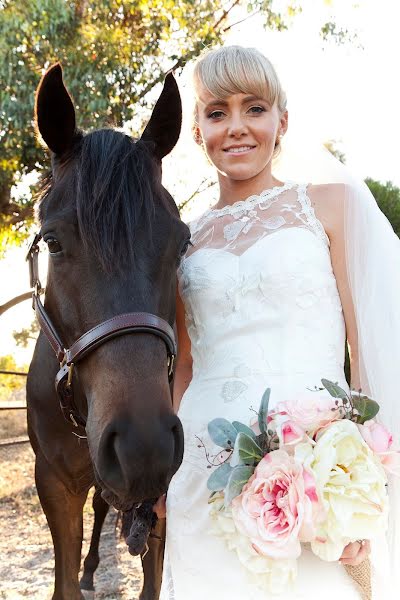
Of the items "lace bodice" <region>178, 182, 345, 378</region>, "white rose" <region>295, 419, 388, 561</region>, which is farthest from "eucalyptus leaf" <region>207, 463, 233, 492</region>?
"lace bodice" <region>178, 182, 345, 378</region>

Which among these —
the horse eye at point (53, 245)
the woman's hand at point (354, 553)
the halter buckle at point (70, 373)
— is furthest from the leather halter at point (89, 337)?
the woman's hand at point (354, 553)

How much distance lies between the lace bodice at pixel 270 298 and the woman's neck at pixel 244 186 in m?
0.17

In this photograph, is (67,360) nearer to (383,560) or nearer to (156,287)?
(156,287)

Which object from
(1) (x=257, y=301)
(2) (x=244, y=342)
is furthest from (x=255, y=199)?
(2) (x=244, y=342)

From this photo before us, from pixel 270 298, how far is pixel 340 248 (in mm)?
307

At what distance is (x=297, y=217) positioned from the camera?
226cm

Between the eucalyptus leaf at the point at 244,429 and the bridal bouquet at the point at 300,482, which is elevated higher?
the eucalyptus leaf at the point at 244,429

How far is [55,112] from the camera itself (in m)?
2.32

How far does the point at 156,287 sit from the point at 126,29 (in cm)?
787

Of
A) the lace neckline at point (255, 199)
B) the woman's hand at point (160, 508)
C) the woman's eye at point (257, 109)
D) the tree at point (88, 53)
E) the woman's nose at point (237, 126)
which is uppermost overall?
the tree at point (88, 53)

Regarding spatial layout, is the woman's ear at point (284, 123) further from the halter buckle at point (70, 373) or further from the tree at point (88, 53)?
the tree at point (88, 53)

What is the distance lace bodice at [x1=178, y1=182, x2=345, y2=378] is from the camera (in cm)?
212

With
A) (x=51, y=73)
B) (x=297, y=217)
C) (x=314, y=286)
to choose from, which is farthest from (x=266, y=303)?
(x=51, y=73)

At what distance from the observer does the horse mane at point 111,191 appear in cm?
190
